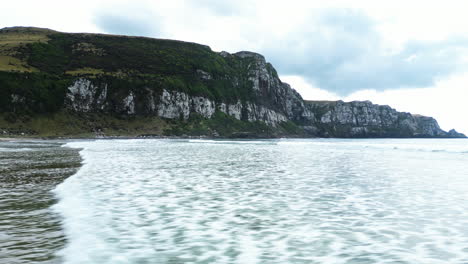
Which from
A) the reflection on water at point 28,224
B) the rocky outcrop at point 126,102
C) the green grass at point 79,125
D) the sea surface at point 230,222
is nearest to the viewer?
the reflection on water at point 28,224

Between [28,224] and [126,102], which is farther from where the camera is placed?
[126,102]

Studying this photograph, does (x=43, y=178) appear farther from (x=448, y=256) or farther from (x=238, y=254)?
(x=448, y=256)

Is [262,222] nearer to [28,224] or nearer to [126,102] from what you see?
[28,224]

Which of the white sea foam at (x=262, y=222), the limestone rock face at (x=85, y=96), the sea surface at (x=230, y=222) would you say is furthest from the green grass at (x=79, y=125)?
the white sea foam at (x=262, y=222)

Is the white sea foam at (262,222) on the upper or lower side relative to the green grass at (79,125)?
lower

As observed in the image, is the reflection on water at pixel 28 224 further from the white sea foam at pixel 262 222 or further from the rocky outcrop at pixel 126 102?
the rocky outcrop at pixel 126 102

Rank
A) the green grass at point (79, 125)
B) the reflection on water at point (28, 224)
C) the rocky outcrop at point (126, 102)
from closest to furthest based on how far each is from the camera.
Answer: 1. the reflection on water at point (28, 224)
2. the green grass at point (79, 125)
3. the rocky outcrop at point (126, 102)

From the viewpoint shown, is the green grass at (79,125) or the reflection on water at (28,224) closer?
the reflection on water at (28,224)

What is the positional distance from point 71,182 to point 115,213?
23.5 feet

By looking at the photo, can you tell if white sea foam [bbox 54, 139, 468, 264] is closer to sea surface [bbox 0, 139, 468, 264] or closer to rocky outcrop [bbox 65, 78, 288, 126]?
sea surface [bbox 0, 139, 468, 264]

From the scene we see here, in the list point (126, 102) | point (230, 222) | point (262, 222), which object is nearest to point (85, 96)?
point (126, 102)

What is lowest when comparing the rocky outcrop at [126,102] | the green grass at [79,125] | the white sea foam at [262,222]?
the white sea foam at [262,222]

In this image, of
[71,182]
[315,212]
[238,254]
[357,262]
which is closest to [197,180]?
[71,182]

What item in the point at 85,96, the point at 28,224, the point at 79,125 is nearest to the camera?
the point at 28,224
